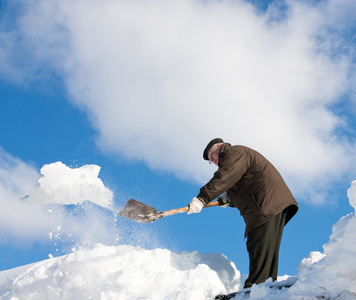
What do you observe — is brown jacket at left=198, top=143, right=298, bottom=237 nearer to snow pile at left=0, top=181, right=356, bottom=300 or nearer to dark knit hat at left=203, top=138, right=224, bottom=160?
dark knit hat at left=203, top=138, right=224, bottom=160

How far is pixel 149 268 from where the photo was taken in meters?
3.72

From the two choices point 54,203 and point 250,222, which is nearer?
point 250,222

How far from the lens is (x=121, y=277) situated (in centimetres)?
336

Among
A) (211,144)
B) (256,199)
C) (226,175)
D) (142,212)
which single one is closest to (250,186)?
(256,199)

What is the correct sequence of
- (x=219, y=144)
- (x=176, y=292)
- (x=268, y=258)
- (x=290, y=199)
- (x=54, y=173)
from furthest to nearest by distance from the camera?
1. (x=54, y=173)
2. (x=219, y=144)
3. (x=290, y=199)
4. (x=268, y=258)
5. (x=176, y=292)

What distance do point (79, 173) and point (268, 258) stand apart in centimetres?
358

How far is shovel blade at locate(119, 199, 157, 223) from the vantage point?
13.3 feet

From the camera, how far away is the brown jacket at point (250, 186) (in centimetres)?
370

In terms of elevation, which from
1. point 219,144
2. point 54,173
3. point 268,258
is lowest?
point 268,258

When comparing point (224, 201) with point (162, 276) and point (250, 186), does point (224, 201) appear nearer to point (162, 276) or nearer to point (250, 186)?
point (250, 186)

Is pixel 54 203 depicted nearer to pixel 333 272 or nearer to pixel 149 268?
pixel 149 268

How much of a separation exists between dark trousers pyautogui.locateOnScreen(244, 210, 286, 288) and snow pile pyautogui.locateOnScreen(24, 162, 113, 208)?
9.49 feet

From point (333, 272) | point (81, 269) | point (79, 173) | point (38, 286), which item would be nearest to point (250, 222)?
point (333, 272)

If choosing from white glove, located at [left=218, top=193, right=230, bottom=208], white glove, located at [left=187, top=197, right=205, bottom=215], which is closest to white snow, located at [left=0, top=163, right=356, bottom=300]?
white glove, located at [left=187, top=197, right=205, bottom=215]
